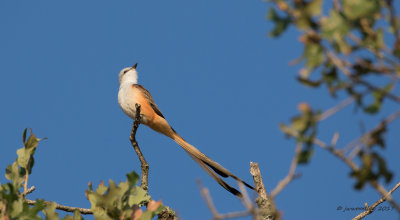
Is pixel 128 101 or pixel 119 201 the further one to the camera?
pixel 128 101

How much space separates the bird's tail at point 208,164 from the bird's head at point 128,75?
5.75ft

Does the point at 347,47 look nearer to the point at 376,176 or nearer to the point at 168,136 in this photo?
the point at 376,176

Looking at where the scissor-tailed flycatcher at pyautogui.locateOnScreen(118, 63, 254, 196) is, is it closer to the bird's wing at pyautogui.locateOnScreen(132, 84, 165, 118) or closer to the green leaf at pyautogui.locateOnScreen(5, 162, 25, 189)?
the bird's wing at pyautogui.locateOnScreen(132, 84, 165, 118)

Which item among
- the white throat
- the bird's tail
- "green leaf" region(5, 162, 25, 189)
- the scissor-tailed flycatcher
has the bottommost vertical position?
"green leaf" region(5, 162, 25, 189)

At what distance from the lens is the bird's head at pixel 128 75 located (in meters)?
8.18

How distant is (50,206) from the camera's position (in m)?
2.90

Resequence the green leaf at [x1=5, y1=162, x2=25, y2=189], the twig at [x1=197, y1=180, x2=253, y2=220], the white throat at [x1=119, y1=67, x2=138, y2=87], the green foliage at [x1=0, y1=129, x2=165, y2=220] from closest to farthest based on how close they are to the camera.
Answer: the twig at [x1=197, y1=180, x2=253, y2=220] < the green foliage at [x1=0, y1=129, x2=165, y2=220] < the green leaf at [x1=5, y1=162, x2=25, y2=189] < the white throat at [x1=119, y1=67, x2=138, y2=87]

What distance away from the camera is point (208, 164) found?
220 inches

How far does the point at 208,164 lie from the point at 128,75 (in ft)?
10.8

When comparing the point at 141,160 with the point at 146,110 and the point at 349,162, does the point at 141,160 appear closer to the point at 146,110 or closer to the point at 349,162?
the point at 146,110

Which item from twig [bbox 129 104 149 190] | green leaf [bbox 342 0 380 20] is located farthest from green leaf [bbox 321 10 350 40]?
twig [bbox 129 104 149 190]

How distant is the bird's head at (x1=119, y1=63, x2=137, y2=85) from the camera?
26.8ft

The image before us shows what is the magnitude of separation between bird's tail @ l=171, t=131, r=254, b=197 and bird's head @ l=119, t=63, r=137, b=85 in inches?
68.9

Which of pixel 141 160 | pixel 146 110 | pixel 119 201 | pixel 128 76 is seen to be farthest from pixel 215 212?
pixel 128 76
